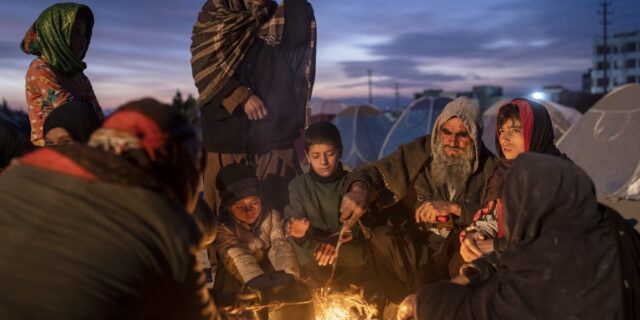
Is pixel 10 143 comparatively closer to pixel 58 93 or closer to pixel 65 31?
pixel 58 93

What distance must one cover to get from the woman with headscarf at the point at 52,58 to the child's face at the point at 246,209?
1.43m

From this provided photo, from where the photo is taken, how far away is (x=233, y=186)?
4047 millimetres

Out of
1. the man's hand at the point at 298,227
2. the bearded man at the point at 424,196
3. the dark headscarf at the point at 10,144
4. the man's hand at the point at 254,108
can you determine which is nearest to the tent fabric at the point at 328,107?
the man's hand at the point at 254,108

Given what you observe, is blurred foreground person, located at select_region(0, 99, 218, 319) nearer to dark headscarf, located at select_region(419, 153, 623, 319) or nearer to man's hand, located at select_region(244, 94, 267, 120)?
dark headscarf, located at select_region(419, 153, 623, 319)

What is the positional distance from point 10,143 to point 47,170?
238 cm

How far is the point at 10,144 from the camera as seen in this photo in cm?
382

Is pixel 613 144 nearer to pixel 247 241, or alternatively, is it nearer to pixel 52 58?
pixel 247 241

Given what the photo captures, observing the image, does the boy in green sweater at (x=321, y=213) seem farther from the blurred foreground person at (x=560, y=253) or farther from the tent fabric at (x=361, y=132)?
the tent fabric at (x=361, y=132)

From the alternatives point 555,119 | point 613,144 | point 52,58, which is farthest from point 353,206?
point 555,119

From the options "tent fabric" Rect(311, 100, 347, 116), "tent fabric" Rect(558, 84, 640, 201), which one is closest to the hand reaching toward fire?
"tent fabric" Rect(558, 84, 640, 201)

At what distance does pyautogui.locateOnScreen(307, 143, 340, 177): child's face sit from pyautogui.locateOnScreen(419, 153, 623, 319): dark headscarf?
210 centimetres

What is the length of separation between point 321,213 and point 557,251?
7.65ft

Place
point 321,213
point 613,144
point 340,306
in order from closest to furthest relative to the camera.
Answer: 1. point 340,306
2. point 321,213
3. point 613,144

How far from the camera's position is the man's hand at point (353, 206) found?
3.83 metres
